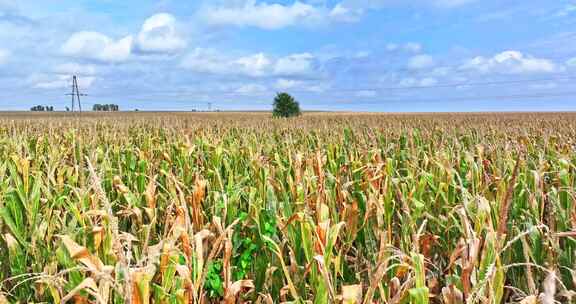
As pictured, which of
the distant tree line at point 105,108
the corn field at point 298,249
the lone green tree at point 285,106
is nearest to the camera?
the corn field at point 298,249

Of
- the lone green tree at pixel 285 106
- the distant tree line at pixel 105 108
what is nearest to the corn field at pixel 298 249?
the lone green tree at pixel 285 106

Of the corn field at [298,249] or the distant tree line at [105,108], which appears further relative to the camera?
the distant tree line at [105,108]

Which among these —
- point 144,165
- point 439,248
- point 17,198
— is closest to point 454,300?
point 439,248

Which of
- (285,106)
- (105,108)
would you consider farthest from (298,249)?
(105,108)

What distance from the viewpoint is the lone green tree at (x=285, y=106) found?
54.4 metres

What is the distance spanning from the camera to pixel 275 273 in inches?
93.0

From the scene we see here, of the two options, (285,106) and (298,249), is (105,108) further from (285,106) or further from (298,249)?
(298,249)

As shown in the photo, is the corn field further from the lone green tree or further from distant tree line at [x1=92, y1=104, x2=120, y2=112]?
distant tree line at [x1=92, y1=104, x2=120, y2=112]

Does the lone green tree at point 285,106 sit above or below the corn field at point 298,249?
above

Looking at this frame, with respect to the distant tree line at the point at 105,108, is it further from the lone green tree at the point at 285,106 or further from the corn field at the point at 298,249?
the corn field at the point at 298,249

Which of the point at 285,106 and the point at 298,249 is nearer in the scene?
the point at 298,249

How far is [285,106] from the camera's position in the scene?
179 ft

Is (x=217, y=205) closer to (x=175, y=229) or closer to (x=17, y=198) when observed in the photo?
(x=175, y=229)

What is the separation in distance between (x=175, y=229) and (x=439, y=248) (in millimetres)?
1813
